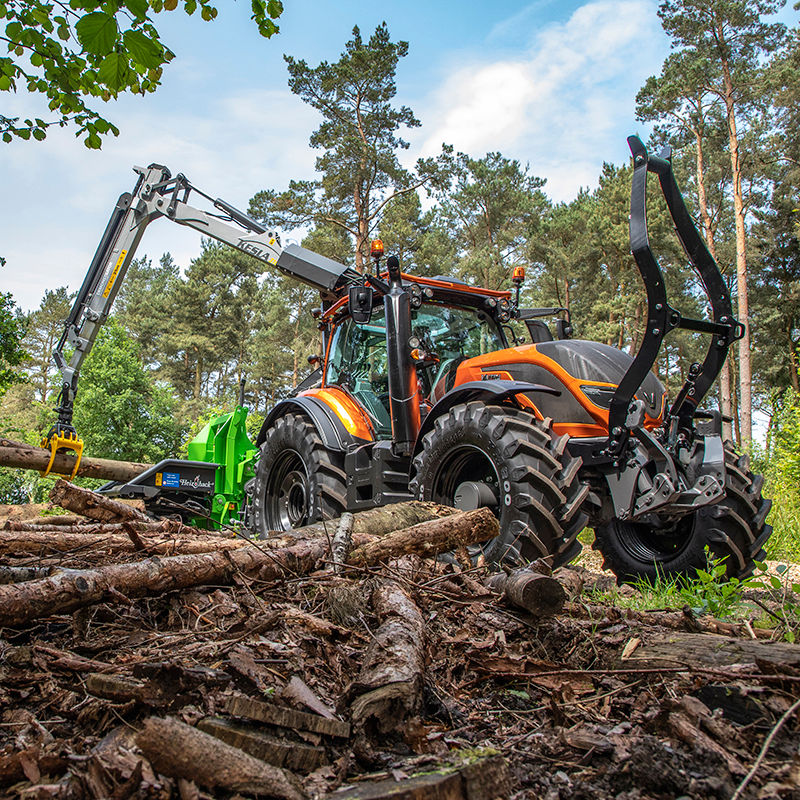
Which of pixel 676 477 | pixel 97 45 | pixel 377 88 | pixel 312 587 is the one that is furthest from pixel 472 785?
pixel 377 88

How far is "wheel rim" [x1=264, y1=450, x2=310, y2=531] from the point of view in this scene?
712 centimetres

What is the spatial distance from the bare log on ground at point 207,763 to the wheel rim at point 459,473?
10.5ft

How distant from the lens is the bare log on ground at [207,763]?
152cm

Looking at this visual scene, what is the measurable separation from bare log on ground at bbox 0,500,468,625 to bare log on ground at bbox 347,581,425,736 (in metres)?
0.95

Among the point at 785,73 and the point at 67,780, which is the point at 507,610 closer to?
the point at 67,780

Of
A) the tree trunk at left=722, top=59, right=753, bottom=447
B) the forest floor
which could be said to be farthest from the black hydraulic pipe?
the tree trunk at left=722, top=59, right=753, bottom=447

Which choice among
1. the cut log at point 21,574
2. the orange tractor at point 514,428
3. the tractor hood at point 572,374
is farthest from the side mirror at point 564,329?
the cut log at point 21,574

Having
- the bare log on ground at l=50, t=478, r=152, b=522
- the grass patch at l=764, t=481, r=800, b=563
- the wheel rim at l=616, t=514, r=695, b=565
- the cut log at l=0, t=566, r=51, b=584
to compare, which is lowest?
the grass patch at l=764, t=481, r=800, b=563

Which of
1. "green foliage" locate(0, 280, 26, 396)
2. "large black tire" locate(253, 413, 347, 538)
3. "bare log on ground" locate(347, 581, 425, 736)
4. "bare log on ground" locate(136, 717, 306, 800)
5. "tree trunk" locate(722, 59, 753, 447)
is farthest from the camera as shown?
"tree trunk" locate(722, 59, 753, 447)

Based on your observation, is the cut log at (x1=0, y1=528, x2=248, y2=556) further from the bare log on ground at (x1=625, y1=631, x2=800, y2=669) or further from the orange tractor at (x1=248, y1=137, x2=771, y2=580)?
the bare log on ground at (x1=625, y1=631, x2=800, y2=669)

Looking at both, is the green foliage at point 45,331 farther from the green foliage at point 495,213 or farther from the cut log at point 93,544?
the cut log at point 93,544

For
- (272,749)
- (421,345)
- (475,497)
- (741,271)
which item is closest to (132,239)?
(421,345)

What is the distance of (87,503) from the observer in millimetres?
4238

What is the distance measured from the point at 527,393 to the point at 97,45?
11.4ft
